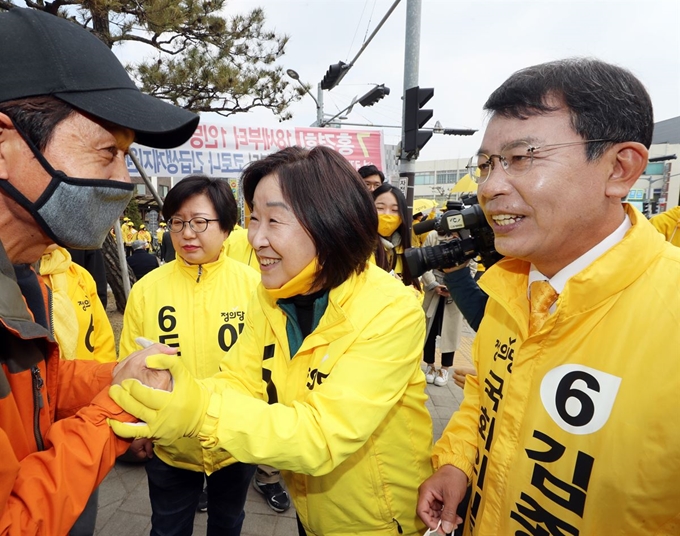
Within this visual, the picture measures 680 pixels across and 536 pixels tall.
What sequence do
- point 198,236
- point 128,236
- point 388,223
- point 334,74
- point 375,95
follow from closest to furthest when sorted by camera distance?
point 198,236
point 388,223
point 334,74
point 375,95
point 128,236

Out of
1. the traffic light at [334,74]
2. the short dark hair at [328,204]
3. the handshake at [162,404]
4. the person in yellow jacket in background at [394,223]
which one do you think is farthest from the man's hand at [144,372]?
the traffic light at [334,74]

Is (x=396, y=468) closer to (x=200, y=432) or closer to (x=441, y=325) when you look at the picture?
(x=200, y=432)

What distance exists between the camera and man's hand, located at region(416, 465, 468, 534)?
4.55 ft

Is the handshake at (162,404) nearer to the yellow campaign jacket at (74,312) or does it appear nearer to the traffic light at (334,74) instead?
the yellow campaign jacket at (74,312)

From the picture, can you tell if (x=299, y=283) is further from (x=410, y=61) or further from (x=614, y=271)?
(x=410, y=61)

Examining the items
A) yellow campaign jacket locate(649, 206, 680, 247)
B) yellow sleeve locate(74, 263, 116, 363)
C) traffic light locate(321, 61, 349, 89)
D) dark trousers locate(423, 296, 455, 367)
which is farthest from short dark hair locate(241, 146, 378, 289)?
traffic light locate(321, 61, 349, 89)

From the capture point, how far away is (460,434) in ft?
5.13

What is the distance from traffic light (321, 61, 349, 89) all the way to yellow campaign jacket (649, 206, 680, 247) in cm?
738

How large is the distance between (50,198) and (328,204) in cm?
82

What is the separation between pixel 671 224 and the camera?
316cm

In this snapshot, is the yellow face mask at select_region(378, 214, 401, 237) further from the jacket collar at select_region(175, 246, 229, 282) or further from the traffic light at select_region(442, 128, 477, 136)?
the traffic light at select_region(442, 128, 477, 136)

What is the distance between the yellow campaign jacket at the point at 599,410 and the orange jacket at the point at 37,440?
3.76 ft

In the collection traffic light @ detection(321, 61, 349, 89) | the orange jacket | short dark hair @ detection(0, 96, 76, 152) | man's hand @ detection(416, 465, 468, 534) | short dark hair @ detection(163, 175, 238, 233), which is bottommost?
man's hand @ detection(416, 465, 468, 534)

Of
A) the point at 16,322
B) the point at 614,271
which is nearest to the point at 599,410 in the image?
the point at 614,271
